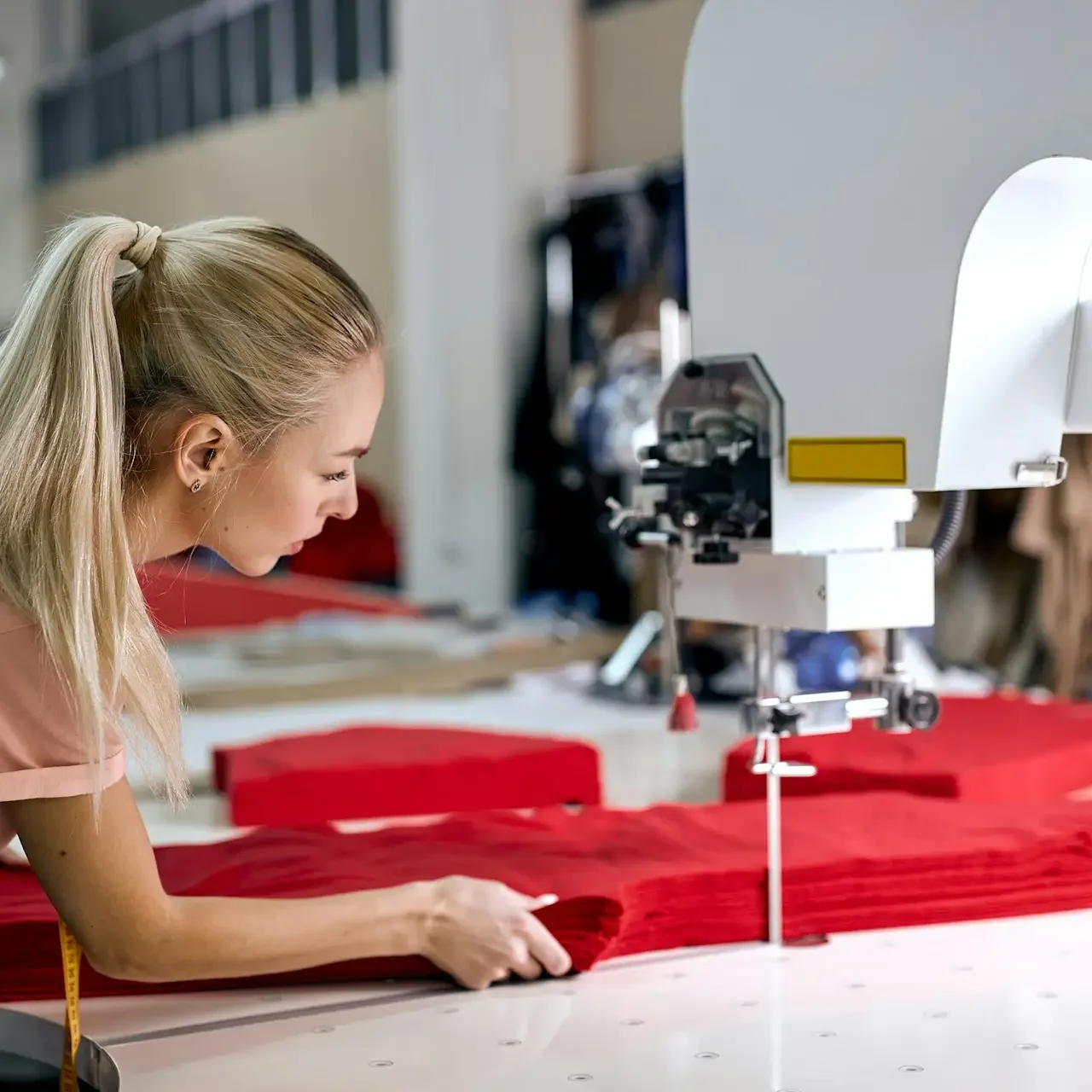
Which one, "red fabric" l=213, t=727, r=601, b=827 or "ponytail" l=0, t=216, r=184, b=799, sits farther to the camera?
"red fabric" l=213, t=727, r=601, b=827

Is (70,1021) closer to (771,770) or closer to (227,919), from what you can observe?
(227,919)

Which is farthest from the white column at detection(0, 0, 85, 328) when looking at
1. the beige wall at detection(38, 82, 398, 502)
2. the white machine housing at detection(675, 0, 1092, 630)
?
the white machine housing at detection(675, 0, 1092, 630)

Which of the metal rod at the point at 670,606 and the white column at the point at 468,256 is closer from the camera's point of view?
the metal rod at the point at 670,606

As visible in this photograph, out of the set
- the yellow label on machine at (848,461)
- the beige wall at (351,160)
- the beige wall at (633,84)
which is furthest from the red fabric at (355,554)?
the yellow label on machine at (848,461)

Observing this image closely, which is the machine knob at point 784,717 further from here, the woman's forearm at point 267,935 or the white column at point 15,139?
the white column at point 15,139

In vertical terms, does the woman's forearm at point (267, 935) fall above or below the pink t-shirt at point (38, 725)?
below

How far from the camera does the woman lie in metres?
1.25

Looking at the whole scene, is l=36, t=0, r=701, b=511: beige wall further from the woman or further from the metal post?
the woman

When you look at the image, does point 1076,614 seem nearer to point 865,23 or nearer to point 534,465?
point 534,465

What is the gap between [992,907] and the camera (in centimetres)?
170

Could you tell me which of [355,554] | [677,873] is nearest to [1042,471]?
[677,873]

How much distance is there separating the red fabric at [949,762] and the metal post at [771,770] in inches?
24.8

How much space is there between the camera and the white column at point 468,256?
622 cm

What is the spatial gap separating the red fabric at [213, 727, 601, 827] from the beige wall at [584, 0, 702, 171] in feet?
13.1
